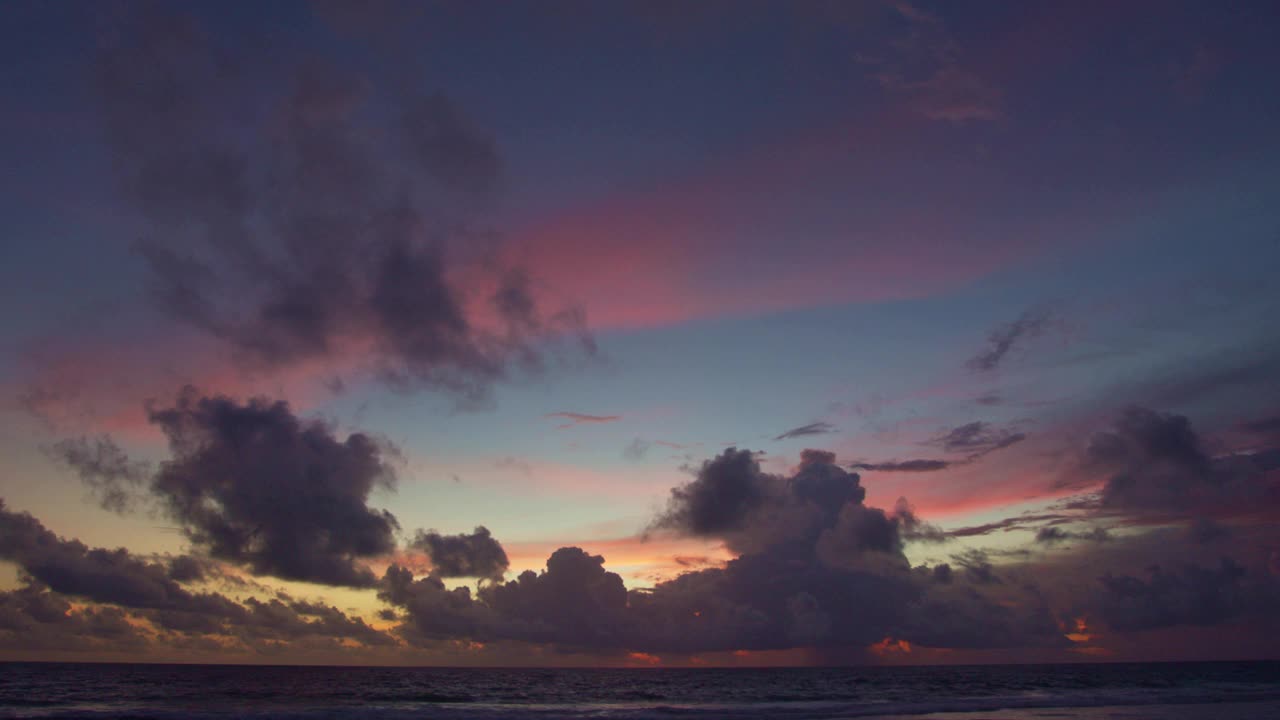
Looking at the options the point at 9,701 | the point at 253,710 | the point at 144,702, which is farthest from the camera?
the point at 144,702

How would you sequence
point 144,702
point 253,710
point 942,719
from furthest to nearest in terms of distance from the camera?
point 144,702 → point 253,710 → point 942,719

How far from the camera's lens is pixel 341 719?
57125mm

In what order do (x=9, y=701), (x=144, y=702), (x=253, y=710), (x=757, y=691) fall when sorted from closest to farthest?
(x=253, y=710) < (x=9, y=701) < (x=144, y=702) < (x=757, y=691)

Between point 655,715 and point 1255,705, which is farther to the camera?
point 1255,705

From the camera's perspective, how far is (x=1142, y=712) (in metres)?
58.7

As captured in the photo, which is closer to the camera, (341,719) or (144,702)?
(341,719)

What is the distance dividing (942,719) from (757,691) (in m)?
52.0

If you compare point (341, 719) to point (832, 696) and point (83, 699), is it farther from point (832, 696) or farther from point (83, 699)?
point (832, 696)

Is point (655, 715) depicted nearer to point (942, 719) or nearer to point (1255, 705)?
point (942, 719)

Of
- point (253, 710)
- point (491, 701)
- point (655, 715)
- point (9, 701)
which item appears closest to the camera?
point (655, 715)

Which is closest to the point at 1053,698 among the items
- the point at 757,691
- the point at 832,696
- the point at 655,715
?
the point at 832,696

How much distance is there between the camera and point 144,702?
75500 mm

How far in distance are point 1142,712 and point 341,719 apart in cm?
6303

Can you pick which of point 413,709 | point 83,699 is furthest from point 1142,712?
point 83,699
